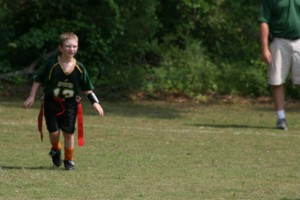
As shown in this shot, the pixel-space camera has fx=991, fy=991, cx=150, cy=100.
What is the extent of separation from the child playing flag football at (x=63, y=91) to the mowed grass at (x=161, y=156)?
297mm

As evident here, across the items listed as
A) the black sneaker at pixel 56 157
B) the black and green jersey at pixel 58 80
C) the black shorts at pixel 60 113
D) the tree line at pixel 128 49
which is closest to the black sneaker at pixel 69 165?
the black sneaker at pixel 56 157

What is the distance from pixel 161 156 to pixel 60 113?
141cm

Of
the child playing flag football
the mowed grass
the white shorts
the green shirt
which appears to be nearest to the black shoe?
the mowed grass

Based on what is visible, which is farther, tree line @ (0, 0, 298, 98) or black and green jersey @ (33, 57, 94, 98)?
tree line @ (0, 0, 298, 98)

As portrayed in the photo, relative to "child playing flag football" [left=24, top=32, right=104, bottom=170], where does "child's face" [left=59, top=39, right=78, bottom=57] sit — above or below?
above

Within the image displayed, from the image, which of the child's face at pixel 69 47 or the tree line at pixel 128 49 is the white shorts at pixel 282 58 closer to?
the tree line at pixel 128 49

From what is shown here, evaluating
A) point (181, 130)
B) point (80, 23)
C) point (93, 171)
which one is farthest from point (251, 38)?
point (93, 171)

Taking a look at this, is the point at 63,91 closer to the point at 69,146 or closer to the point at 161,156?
the point at 69,146

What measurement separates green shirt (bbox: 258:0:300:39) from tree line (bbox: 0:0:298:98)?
13.1ft

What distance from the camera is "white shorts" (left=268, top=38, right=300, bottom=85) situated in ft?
43.5

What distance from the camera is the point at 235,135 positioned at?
41.3 ft

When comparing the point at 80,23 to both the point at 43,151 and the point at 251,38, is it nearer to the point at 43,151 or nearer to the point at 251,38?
the point at 251,38

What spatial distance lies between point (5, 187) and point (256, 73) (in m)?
9.91

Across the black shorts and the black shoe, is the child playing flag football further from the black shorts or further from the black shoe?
the black shoe
